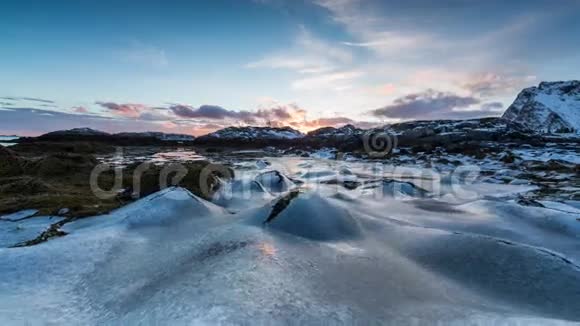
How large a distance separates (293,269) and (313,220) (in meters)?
2.72

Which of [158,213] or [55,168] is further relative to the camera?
[55,168]

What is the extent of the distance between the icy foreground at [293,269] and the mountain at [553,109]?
17345cm

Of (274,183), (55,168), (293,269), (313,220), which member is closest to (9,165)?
(55,168)

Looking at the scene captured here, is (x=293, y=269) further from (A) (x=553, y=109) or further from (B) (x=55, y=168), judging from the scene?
(A) (x=553, y=109)

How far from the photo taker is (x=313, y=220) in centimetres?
913

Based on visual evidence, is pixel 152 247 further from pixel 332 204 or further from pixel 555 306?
pixel 555 306

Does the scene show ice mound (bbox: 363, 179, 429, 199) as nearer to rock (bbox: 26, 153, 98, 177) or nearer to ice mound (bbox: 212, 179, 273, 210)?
ice mound (bbox: 212, 179, 273, 210)

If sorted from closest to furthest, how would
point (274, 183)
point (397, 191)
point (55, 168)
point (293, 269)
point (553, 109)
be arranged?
point (293, 269), point (397, 191), point (274, 183), point (55, 168), point (553, 109)

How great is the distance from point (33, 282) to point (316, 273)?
5.05 meters

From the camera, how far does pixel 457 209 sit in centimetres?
1234

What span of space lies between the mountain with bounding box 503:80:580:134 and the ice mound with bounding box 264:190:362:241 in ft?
569

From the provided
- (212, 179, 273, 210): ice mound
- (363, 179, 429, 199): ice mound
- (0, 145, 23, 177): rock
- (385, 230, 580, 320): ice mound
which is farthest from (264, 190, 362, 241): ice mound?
(0, 145, 23, 177): rock

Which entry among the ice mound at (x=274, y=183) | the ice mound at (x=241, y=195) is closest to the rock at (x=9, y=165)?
the ice mound at (x=241, y=195)

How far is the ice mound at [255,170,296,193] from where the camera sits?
1735 cm
